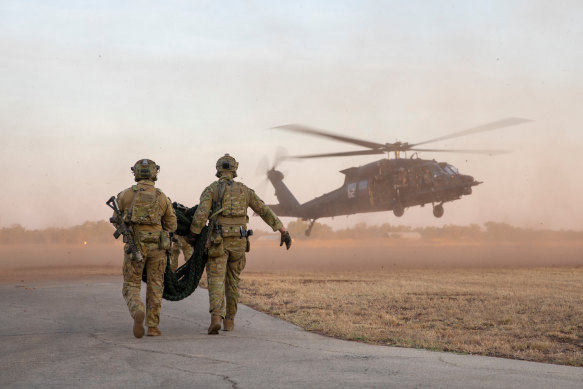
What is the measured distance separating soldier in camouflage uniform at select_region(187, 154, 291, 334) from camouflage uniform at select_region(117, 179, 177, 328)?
0.50 m

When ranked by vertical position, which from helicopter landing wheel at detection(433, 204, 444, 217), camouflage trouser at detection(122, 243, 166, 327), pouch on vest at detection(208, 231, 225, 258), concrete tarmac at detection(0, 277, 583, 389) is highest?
helicopter landing wheel at detection(433, 204, 444, 217)

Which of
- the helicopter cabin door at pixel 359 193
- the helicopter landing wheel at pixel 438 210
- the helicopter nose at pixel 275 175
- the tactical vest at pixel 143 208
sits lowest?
the tactical vest at pixel 143 208

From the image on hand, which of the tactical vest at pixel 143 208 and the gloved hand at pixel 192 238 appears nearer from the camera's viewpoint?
the tactical vest at pixel 143 208

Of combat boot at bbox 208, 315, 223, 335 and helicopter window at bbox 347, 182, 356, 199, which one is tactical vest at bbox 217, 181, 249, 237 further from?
helicopter window at bbox 347, 182, 356, 199

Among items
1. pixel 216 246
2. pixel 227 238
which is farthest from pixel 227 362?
pixel 227 238

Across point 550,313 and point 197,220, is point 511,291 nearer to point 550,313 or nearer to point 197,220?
point 550,313

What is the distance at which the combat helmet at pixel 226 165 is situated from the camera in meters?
8.25

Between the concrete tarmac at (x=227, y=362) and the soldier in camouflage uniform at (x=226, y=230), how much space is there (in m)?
0.49

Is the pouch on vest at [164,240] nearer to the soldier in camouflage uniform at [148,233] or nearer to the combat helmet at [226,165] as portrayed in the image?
the soldier in camouflage uniform at [148,233]

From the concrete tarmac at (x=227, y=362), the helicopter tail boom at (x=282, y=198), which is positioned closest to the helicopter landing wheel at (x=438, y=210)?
the helicopter tail boom at (x=282, y=198)

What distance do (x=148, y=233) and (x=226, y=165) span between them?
1362 millimetres

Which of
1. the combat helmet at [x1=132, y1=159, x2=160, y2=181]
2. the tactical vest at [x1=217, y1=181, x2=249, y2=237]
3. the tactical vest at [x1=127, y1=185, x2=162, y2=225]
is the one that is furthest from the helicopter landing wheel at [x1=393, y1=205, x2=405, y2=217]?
the tactical vest at [x1=127, y1=185, x2=162, y2=225]

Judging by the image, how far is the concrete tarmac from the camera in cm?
487

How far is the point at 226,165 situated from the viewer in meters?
8.25
